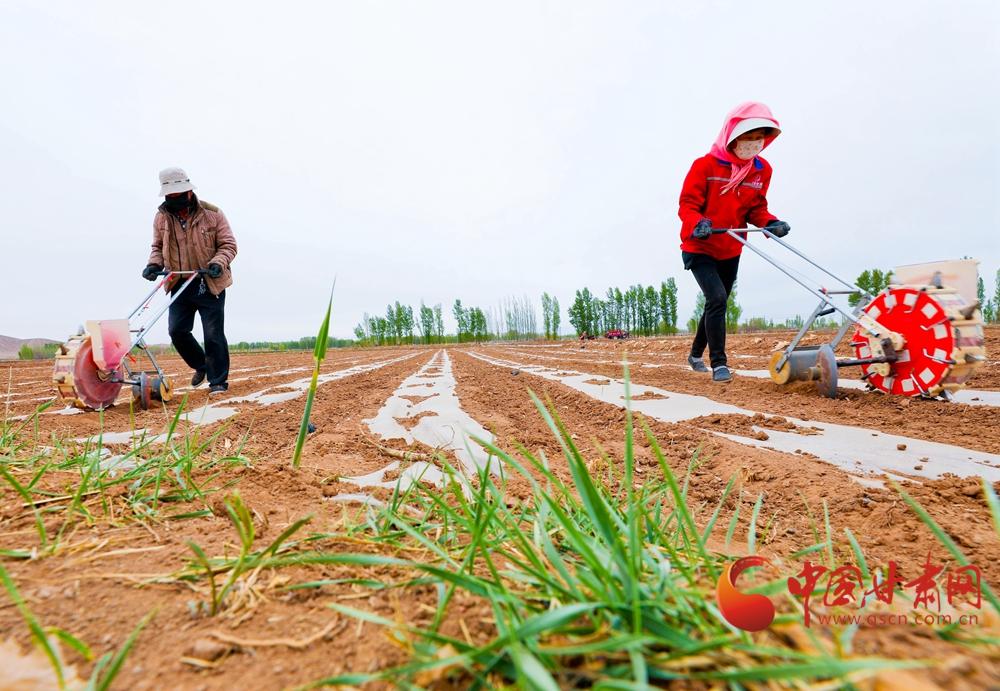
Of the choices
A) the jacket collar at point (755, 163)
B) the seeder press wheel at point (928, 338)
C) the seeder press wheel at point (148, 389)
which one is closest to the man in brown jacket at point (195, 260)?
the seeder press wheel at point (148, 389)

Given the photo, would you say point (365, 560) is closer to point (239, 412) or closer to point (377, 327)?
point (239, 412)

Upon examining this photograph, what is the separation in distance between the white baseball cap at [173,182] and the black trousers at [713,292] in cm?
448

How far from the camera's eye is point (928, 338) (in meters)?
2.29

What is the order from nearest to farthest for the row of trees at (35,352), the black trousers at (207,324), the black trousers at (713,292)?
the black trousers at (713,292) < the black trousers at (207,324) < the row of trees at (35,352)

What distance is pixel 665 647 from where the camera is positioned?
0.41 metres

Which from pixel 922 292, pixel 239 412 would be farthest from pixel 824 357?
pixel 239 412

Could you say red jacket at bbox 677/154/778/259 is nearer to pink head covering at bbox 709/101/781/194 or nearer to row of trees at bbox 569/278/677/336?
pink head covering at bbox 709/101/781/194

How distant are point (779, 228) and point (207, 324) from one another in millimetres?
5173

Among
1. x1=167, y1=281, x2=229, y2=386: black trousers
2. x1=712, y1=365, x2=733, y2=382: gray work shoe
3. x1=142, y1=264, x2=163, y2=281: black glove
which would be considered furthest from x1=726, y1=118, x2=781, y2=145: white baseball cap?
x1=142, y1=264, x2=163, y2=281: black glove

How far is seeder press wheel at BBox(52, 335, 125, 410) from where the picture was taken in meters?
2.89

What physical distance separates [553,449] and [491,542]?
4.23 ft

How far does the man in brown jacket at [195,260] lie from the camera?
3.78 metres

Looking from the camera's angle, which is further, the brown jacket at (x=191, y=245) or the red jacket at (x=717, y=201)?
the brown jacket at (x=191, y=245)

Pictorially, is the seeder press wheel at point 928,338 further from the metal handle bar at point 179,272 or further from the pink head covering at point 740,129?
the metal handle bar at point 179,272
